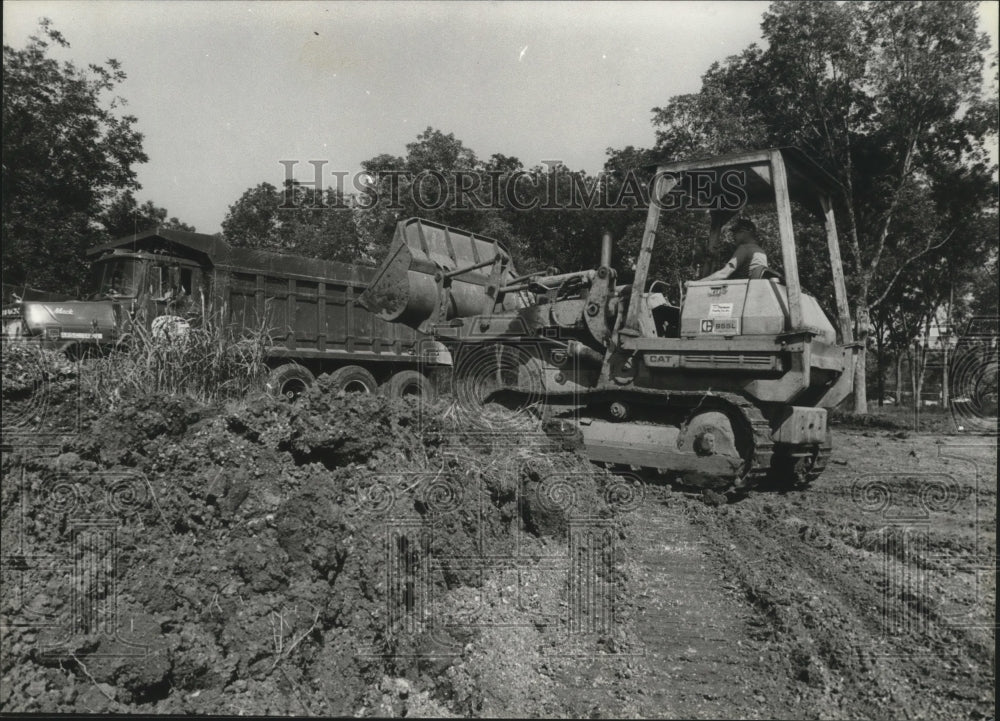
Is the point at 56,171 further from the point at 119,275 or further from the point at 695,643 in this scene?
the point at 695,643

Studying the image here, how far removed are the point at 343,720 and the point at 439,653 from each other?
0.53 metres

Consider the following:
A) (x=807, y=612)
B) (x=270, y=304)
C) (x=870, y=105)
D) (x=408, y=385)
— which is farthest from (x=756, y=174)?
(x=870, y=105)

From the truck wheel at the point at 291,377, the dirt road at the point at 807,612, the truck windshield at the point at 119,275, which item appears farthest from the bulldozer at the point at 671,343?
the truck windshield at the point at 119,275

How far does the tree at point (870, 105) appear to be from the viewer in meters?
11.7

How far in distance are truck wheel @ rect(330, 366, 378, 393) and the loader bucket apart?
168 inches

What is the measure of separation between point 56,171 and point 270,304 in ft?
11.3

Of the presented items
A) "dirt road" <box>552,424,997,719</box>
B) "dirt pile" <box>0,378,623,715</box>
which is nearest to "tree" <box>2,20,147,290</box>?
"dirt pile" <box>0,378,623,715</box>

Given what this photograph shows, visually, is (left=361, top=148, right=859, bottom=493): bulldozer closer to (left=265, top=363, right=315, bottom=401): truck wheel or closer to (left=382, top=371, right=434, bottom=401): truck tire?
(left=265, top=363, right=315, bottom=401): truck wheel

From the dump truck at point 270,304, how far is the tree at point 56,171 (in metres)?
0.54

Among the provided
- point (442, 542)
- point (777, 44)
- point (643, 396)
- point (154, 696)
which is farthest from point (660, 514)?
point (777, 44)

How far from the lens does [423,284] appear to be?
261 inches

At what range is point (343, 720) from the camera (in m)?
2.32

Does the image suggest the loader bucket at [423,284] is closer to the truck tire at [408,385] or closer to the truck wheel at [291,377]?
the truck wheel at [291,377]

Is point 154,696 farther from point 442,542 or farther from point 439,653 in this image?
point 442,542
